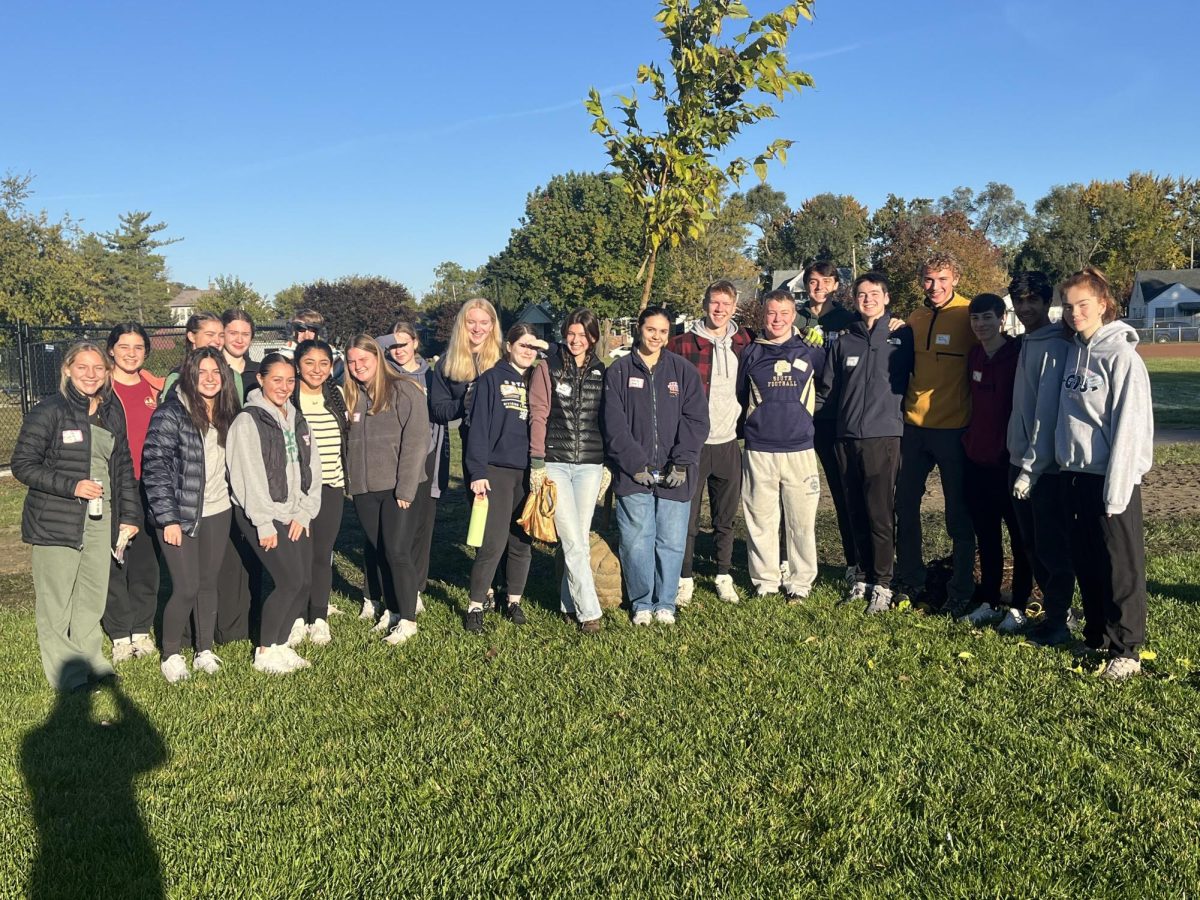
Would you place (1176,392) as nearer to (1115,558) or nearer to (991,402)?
(991,402)

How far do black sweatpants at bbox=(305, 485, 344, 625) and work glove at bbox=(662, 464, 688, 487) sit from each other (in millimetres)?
2112

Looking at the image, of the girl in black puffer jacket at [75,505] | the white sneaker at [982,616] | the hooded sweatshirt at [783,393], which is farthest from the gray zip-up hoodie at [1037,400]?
the girl in black puffer jacket at [75,505]

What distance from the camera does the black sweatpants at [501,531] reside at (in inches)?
234

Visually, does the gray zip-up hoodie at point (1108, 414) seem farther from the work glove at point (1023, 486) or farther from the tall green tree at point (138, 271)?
the tall green tree at point (138, 271)

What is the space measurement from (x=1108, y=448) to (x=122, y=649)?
232 inches

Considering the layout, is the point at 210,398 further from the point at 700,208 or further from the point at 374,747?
the point at 700,208

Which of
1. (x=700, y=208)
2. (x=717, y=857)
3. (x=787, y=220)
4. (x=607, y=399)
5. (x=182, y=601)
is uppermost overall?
(x=787, y=220)

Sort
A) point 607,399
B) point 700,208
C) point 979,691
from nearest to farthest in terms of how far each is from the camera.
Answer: point 979,691 < point 607,399 < point 700,208

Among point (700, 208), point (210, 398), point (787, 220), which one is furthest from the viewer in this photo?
point (787, 220)

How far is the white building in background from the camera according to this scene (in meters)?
74.1

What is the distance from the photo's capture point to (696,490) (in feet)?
20.4

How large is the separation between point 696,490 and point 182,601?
131 inches

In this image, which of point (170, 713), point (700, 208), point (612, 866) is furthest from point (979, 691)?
point (170, 713)

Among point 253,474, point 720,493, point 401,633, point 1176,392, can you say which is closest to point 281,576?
point 253,474
